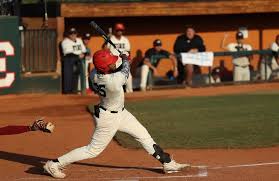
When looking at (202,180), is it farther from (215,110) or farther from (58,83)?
(58,83)

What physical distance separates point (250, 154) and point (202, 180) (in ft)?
6.09

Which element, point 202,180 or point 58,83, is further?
point 58,83

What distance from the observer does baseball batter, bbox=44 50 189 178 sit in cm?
850

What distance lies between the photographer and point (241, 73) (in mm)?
18797

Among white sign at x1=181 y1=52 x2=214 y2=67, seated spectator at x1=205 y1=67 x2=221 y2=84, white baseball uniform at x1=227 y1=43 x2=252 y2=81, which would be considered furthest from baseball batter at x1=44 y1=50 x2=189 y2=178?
white baseball uniform at x1=227 y1=43 x2=252 y2=81

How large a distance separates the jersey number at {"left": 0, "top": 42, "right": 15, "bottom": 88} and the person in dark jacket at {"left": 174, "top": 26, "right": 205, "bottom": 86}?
4247 millimetres

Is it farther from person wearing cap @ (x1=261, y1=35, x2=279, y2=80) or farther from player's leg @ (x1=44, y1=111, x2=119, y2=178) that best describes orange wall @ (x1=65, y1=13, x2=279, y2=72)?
player's leg @ (x1=44, y1=111, x2=119, y2=178)

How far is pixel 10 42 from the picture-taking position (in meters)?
16.7

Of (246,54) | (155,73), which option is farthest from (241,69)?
(155,73)

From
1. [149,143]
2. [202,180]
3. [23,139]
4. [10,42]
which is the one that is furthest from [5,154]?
[10,42]

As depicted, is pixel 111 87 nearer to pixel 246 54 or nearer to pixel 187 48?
pixel 187 48

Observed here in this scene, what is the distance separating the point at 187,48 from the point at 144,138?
950 centimetres

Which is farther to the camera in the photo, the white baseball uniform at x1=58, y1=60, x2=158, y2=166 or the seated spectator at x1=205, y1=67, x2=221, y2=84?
the seated spectator at x1=205, y1=67, x2=221, y2=84

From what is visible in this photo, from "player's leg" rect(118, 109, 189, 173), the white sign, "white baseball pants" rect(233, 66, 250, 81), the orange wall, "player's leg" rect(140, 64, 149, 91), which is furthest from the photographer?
the orange wall
